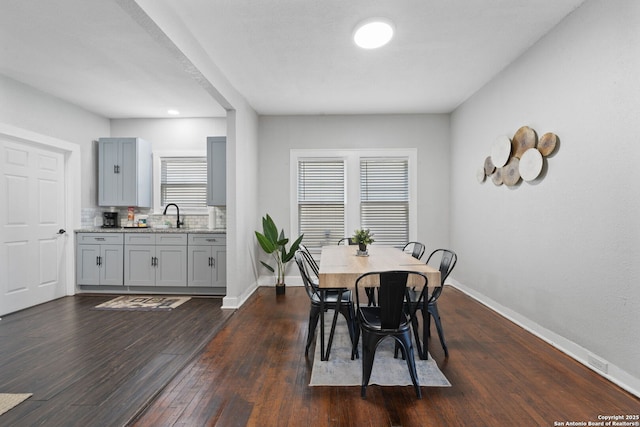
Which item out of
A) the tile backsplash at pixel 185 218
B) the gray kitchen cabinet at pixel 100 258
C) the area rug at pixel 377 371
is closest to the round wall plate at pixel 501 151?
the area rug at pixel 377 371

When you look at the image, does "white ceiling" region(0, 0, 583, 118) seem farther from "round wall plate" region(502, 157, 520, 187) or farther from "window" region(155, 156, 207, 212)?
"round wall plate" region(502, 157, 520, 187)

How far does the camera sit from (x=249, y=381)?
2.38m

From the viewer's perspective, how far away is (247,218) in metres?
4.86

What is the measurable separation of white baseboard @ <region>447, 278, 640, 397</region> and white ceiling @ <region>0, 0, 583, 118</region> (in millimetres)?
2827

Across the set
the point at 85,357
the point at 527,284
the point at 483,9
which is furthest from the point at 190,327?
the point at 483,9

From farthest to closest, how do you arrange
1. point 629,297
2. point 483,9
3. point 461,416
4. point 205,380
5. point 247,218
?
point 247,218 < point 483,9 < point 205,380 < point 629,297 < point 461,416

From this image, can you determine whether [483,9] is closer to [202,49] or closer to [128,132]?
[202,49]

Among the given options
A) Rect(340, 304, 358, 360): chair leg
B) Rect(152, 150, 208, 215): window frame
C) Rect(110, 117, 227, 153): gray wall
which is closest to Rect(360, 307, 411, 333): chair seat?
Rect(340, 304, 358, 360): chair leg

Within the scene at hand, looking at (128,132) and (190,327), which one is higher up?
(128,132)

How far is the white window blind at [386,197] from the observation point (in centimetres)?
554

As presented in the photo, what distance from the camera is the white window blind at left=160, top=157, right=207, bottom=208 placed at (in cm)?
555

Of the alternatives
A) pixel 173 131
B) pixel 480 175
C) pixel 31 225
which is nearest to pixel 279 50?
pixel 480 175

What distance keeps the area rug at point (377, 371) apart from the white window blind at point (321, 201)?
9.18ft

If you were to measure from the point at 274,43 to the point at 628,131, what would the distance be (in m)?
2.99
